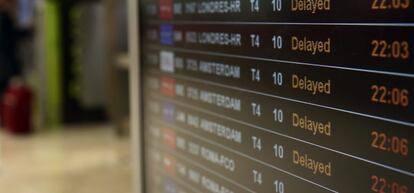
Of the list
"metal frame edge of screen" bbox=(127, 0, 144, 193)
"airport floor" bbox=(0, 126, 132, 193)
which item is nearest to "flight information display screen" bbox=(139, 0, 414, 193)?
"metal frame edge of screen" bbox=(127, 0, 144, 193)

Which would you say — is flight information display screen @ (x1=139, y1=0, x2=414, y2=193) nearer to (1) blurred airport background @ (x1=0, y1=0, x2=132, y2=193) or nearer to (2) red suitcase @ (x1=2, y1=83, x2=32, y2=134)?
(1) blurred airport background @ (x1=0, y1=0, x2=132, y2=193)

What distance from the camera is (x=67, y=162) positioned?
279 centimetres

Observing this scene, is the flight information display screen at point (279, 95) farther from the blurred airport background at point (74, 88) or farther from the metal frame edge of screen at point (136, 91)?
the blurred airport background at point (74, 88)

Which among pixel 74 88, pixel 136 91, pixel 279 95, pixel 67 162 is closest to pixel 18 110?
pixel 74 88

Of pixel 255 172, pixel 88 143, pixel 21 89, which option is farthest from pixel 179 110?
pixel 21 89

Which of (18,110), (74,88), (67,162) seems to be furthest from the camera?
(74,88)

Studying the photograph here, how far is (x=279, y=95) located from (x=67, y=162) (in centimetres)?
199

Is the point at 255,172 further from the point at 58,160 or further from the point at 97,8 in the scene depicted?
the point at 97,8

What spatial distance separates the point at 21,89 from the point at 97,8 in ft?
2.20

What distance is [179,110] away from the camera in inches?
53.0

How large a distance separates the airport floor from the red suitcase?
8 cm

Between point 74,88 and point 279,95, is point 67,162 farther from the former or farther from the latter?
point 279,95

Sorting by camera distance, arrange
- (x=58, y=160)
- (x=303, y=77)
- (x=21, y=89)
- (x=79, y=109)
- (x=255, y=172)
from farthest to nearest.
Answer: (x=79, y=109), (x=21, y=89), (x=58, y=160), (x=255, y=172), (x=303, y=77)

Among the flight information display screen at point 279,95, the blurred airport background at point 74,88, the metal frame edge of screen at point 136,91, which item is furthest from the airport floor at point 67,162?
the flight information display screen at point 279,95
